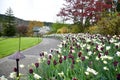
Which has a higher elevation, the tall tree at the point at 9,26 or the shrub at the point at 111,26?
the shrub at the point at 111,26

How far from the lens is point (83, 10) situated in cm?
2559

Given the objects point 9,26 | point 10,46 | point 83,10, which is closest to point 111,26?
point 10,46

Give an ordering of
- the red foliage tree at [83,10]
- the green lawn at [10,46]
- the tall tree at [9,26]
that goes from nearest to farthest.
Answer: the green lawn at [10,46], the red foliage tree at [83,10], the tall tree at [9,26]

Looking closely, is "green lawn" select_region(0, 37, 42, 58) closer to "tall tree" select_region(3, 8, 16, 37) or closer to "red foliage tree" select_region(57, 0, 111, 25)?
"red foliage tree" select_region(57, 0, 111, 25)

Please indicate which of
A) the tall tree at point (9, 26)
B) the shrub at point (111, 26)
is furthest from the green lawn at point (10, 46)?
the tall tree at point (9, 26)

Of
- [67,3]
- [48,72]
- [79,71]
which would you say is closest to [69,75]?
[79,71]

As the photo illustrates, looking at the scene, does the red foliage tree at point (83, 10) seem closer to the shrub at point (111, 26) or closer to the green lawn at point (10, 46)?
the green lawn at point (10, 46)

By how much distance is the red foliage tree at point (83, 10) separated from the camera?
24344 millimetres

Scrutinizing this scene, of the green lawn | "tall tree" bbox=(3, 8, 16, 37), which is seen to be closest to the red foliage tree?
the green lawn

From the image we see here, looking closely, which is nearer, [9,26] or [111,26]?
[111,26]

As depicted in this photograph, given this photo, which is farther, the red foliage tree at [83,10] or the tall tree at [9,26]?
the tall tree at [9,26]

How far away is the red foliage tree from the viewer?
2434 centimetres

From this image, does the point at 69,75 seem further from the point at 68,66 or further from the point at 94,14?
the point at 94,14

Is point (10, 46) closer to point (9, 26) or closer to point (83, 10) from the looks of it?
point (83, 10)
